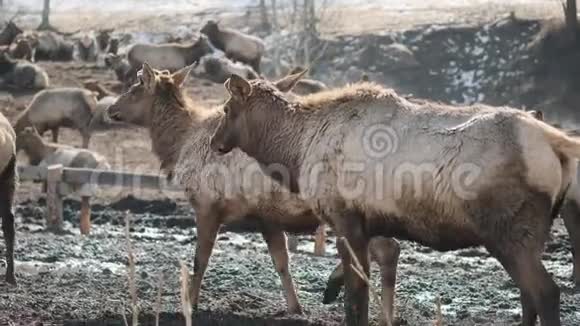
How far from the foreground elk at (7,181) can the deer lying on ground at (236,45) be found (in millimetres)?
29572

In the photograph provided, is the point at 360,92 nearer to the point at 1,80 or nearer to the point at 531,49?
the point at 1,80

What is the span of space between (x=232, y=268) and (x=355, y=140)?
176 inches

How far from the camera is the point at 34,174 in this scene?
18359 millimetres

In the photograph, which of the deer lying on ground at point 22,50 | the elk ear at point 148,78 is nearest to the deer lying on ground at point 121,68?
the deer lying on ground at point 22,50

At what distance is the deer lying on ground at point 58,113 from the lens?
86.7ft

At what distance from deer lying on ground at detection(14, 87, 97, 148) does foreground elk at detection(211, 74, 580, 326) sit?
1716 centimetres

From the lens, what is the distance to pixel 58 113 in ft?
87.9

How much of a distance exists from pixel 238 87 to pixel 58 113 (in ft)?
58.3

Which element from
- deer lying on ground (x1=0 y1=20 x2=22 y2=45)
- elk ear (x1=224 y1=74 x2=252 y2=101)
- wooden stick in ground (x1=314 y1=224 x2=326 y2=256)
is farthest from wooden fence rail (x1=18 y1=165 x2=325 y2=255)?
deer lying on ground (x1=0 y1=20 x2=22 y2=45)

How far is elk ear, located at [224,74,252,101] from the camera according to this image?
9.59 metres

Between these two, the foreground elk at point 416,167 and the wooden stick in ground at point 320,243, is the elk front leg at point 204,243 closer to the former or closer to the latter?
the foreground elk at point 416,167

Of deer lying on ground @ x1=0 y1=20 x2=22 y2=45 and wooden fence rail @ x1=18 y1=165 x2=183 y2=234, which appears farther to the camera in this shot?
deer lying on ground @ x1=0 y1=20 x2=22 y2=45

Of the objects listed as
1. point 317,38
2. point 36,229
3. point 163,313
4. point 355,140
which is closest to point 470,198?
point 355,140

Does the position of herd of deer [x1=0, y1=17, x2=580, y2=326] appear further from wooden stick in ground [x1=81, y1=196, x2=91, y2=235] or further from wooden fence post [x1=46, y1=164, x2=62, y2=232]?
wooden fence post [x1=46, y1=164, x2=62, y2=232]
